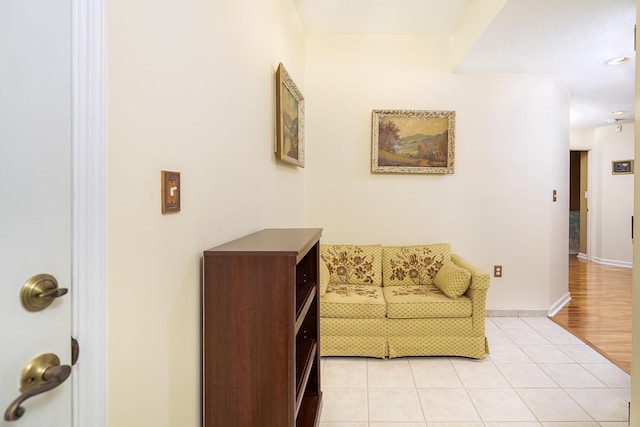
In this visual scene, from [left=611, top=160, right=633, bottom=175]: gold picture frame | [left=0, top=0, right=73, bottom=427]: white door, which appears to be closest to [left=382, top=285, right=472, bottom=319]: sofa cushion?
[left=0, top=0, right=73, bottom=427]: white door

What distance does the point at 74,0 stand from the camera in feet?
2.51

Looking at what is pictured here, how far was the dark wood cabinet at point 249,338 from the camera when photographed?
4.07 ft

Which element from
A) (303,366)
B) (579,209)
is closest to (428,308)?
(303,366)

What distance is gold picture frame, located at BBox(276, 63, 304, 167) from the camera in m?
2.44

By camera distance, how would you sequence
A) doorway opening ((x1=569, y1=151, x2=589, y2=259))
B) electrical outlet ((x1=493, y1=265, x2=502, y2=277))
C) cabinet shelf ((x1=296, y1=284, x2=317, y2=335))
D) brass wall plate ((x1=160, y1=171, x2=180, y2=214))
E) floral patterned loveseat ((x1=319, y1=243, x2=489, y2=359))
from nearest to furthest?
brass wall plate ((x1=160, y1=171, x2=180, y2=214)), cabinet shelf ((x1=296, y1=284, x2=317, y2=335)), floral patterned loveseat ((x1=319, y1=243, x2=489, y2=359)), electrical outlet ((x1=493, y1=265, x2=502, y2=277)), doorway opening ((x1=569, y1=151, x2=589, y2=259))

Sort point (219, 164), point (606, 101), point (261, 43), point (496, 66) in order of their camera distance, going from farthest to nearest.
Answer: point (606, 101)
point (496, 66)
point (261, 43)
point (219, 164)

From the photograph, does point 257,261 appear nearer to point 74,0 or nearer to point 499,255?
point 74,0

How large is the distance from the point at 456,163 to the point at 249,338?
122 inches

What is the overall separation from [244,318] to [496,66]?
3399 mm

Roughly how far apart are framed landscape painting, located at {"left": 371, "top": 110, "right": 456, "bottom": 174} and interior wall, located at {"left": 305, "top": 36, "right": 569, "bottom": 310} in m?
0.09

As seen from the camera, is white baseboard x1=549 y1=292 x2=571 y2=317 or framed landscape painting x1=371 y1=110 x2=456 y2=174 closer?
framed landscape painting x1=371 y1=110 x2=456 y2=174

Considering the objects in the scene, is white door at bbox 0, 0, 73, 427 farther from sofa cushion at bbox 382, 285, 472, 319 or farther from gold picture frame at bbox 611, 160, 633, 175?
gold picture frame at bbox 611, 160, 633, 175

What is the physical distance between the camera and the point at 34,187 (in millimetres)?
701

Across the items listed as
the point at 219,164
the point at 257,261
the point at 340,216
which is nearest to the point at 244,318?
the point at 257,261
